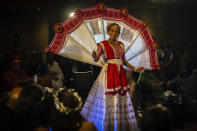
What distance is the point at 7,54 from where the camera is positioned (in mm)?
2799

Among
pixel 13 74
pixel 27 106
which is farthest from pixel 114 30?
pixel 27 106

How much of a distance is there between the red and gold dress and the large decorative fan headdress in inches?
12.4

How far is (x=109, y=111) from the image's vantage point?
268 centimetres

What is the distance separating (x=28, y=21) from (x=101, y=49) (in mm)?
1339

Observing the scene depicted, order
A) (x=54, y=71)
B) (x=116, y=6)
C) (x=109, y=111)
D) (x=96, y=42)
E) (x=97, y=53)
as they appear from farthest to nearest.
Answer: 1. (x=116, y=6)
2. (x=54, y=71)
3. (x=96, y=42)
4. (x=97, y=53)
5. (x=109, y=111)

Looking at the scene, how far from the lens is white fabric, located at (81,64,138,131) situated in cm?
265

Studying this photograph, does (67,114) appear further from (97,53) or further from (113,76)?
(97,53)

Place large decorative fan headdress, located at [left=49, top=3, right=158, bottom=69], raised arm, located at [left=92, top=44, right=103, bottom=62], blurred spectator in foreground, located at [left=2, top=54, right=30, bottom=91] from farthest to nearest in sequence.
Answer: large decorative fan headdress, located at [left=49, top=3, right=158, bottom=69] < raised arm, located at [left=92, top=44, right=103, bottom=62] < blurred spectator in foreground, located at [left=2, top=54, right=30, bottom=91]

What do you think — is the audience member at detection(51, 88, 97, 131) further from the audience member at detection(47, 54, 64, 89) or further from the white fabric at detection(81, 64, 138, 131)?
the audience member at detection(47, 54, 64, 89)

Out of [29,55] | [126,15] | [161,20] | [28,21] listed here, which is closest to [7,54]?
[29,55]

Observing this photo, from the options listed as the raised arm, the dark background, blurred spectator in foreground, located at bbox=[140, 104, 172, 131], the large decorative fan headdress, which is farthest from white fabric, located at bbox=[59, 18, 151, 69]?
blurred spectator in foreground, located at bbox=[140, 104, 172, 131]

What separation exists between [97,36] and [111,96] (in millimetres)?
1043

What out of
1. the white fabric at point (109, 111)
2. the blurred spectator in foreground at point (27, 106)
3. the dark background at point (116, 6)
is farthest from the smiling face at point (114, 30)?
the blurred spectator in foreground at point (27, 106)

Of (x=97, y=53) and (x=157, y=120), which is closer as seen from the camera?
(x=157, y=120)
